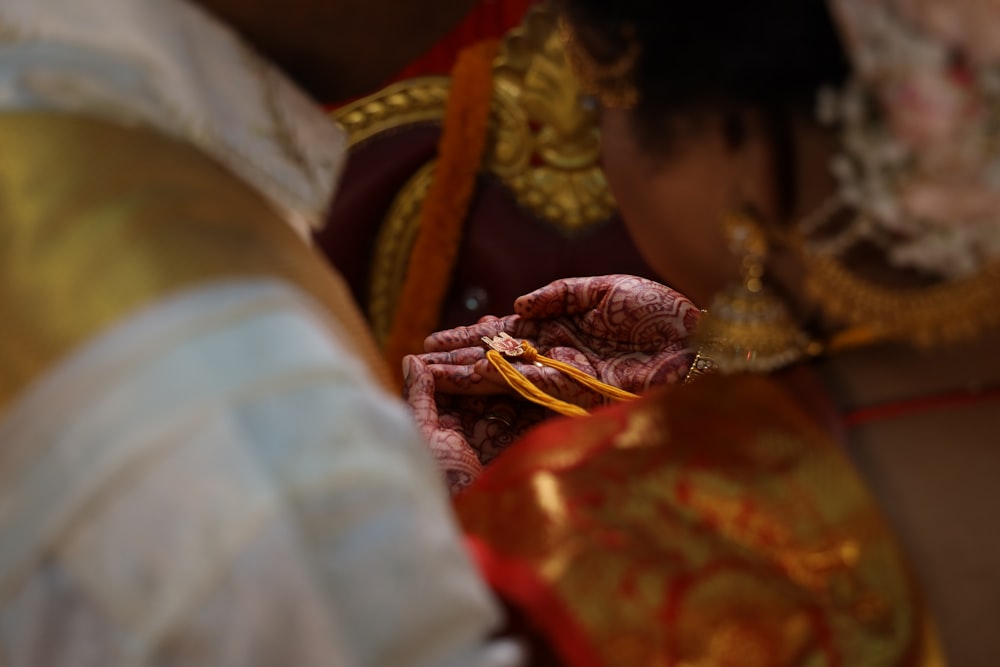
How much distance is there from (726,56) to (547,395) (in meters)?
0.74

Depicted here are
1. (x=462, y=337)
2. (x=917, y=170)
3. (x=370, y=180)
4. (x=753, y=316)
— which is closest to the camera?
(x=917, y=170)

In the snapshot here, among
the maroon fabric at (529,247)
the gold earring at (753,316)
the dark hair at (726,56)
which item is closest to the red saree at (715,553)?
the gold earring at (753,316)

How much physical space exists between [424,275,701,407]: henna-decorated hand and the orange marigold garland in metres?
0.12

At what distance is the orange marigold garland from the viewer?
59.2 inches

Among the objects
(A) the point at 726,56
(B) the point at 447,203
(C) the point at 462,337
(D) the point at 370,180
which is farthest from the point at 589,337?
(A) the point at 726,56

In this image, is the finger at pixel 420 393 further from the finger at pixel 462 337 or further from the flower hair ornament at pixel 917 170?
the flower hair ornament at pixel 917 170

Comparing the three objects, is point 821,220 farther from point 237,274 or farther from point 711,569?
point 237,274

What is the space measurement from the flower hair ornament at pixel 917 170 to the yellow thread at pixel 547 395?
0.61 meters

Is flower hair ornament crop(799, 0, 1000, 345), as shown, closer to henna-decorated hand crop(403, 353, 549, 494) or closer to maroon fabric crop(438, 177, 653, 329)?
henna-decorated hand crop(403, 353, 549, 494)

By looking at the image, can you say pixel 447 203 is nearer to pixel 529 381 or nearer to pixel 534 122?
pixel 534 122

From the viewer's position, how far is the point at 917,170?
2.00 ft

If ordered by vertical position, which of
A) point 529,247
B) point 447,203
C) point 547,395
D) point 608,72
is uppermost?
point 608,72

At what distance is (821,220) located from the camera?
2.18 ft

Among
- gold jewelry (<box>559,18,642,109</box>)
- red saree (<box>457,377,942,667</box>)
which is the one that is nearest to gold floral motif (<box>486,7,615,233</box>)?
gold jewelry (<box>559,18,642,109</box>)
